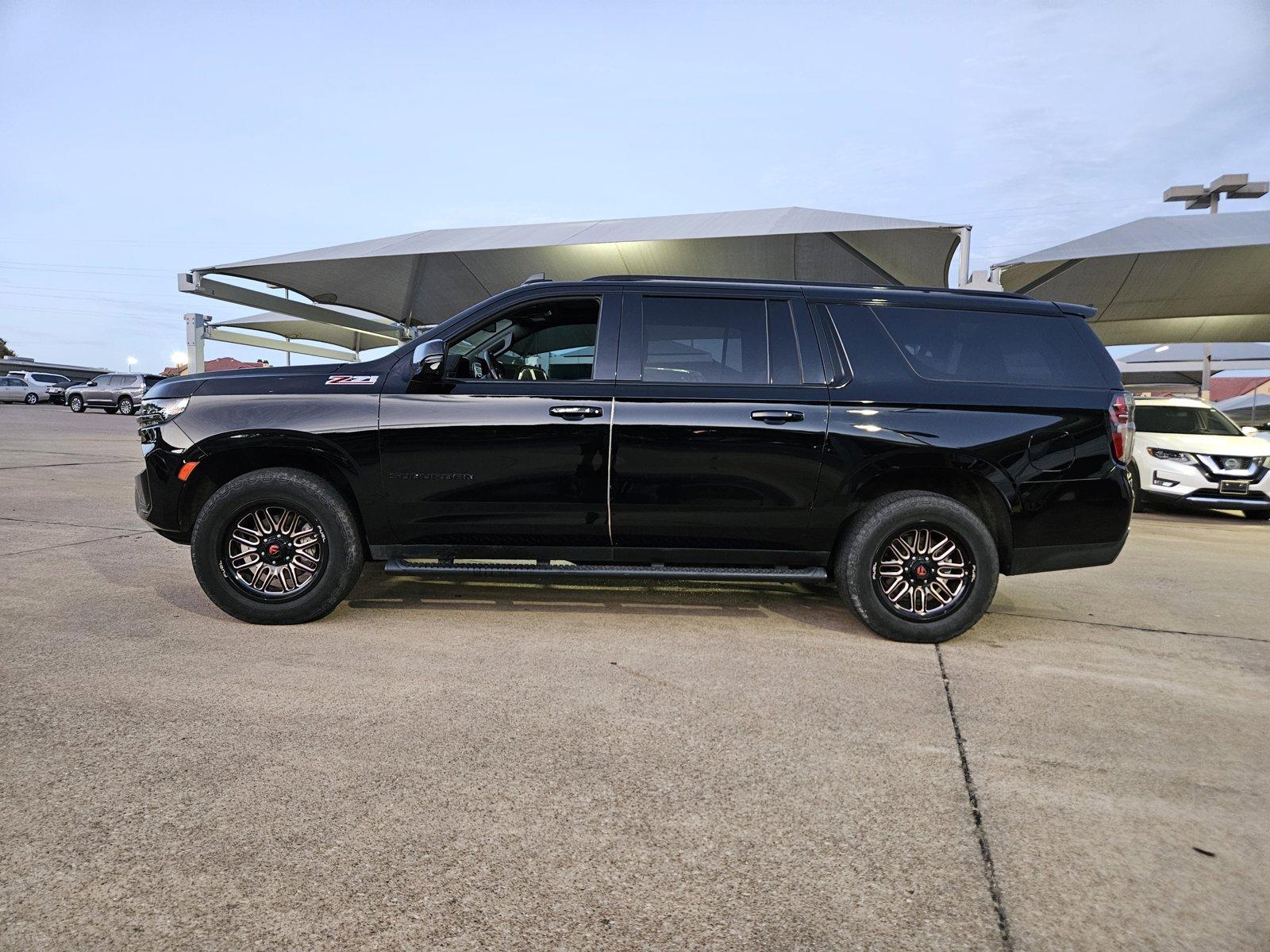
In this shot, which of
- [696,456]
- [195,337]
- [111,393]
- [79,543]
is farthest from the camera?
[111,393]

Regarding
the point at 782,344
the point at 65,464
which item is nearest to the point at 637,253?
the point at 65,464

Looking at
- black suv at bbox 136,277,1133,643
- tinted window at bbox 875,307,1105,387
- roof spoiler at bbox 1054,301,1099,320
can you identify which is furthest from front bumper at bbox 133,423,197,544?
roof spoiler at bbox 1054,301,1099,320

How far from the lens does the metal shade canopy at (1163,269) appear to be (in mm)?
15250

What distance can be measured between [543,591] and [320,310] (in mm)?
26255

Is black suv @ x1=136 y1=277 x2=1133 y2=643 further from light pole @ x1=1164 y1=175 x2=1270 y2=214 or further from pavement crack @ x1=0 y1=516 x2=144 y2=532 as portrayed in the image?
light pole @ x1=1164 y1=175 x2=1270 y2=214

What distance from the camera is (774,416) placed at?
13.4 ft

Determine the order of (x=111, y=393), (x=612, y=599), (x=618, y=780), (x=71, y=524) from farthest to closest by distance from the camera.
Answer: (x=111, y=393) < (x=71, y=524) < (x=612, y=599) < (x=618, y=780)

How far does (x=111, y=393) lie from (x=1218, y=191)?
4128 centimetres

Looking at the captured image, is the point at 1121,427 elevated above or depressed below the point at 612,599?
above

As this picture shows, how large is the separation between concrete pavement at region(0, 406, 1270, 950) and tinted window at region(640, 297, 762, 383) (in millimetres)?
1379

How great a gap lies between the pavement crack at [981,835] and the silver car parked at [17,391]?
51.0m

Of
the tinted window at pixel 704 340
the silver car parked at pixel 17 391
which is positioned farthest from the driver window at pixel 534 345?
the silver car parked at pixel 17 391

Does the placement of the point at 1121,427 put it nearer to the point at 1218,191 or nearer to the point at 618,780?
the point at 618,780

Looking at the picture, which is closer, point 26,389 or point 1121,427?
point 1121,427
